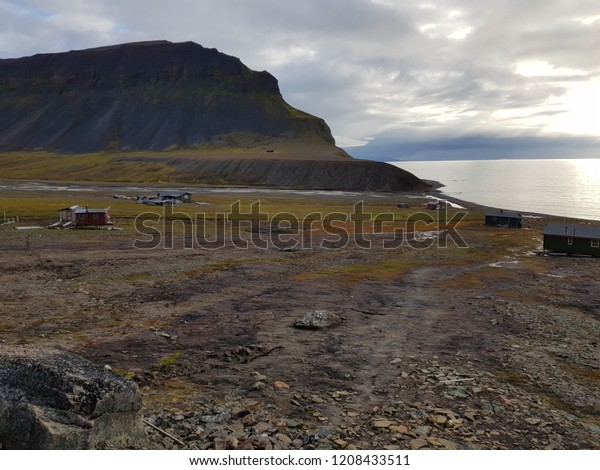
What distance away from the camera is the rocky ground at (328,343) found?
13.9 m

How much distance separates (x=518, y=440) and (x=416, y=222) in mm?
73408

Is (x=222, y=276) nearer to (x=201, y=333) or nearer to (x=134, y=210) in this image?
(x=201, y=333)

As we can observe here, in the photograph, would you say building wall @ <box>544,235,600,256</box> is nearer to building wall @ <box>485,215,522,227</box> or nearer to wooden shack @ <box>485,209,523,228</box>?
wooden shack @ <box>485,209,523,228</box>

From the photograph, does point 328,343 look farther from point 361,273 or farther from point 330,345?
point 361,273

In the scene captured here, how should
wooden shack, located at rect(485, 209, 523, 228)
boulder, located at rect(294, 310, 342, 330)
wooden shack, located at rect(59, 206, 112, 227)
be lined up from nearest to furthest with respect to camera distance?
boulder, located at rect(294, 310, 342, 330) → wooden shack, located at rect(59, 206, 112, 227) → wooden shack, located at rect(485, 209, 523, 228)

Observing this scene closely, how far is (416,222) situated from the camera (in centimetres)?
8506

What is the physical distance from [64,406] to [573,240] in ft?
185

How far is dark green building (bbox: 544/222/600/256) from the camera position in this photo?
5288 centimetres

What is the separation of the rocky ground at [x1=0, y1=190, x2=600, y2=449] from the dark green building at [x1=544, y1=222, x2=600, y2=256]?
964cm

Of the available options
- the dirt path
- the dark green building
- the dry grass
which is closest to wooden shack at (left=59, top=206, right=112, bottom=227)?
the dirt path

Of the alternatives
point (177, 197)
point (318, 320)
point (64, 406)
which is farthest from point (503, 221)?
point (64, 406)

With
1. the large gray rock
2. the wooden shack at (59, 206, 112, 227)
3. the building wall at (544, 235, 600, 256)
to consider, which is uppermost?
the wooden shack at (59, 206, 112, 227)

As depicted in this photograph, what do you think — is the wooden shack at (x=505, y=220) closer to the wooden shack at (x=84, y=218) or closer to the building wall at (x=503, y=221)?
the building wall at (x=503, y=221)

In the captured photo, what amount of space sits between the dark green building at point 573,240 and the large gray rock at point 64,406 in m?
54.2
